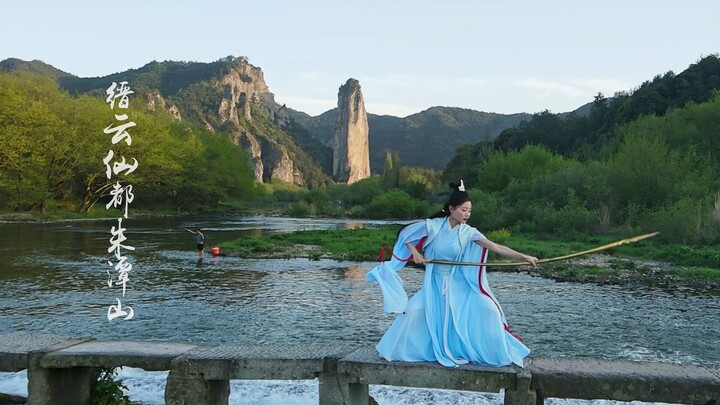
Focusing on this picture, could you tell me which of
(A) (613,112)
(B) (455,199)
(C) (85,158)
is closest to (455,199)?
(B) (455,199)

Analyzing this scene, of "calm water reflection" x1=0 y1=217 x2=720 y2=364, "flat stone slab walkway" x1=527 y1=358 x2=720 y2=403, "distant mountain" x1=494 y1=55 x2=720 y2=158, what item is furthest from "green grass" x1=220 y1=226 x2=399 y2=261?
"distant mountain" x1=494 y1=55 x2=720 y2=158

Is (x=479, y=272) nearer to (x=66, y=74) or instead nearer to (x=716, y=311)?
(x=716, y=311)

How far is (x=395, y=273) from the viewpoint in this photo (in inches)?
253

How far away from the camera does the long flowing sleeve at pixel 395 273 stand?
6277 millimetres

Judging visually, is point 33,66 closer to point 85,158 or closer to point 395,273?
point 85,158

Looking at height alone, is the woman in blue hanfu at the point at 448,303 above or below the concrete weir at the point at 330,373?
above

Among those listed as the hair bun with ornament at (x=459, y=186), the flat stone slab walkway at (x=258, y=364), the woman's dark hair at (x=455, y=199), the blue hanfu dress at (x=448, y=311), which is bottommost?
the flat stone slab walkway at (x=258, y=364)

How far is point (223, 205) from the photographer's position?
326ft

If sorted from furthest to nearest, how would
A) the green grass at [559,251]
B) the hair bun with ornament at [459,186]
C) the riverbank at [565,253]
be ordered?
the green grass at [559,251] → the riverbank at [565,253] → the hair bun with ornament at [459,186]

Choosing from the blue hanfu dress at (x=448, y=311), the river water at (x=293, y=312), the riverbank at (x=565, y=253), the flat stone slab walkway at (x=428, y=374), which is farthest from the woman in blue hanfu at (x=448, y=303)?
the riverbank at (x=565, y=253)

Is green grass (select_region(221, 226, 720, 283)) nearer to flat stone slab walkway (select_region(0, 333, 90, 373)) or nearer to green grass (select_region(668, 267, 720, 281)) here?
green grass (select_region(668, 267, 720, 281))

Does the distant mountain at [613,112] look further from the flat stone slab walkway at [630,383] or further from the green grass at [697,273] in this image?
the flat stone slab walkway at [630,383]

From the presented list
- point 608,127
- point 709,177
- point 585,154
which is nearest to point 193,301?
point 709,177

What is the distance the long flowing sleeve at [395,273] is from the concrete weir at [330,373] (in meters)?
0.60
